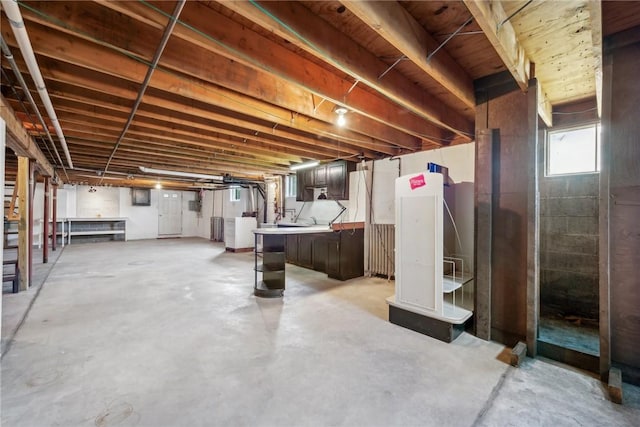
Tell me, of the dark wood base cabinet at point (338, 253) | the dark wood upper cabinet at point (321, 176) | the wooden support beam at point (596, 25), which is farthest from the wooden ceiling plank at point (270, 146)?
the wooden support beam at point (596, 25)

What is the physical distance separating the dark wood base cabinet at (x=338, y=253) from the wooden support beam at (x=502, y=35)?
3.39 metres

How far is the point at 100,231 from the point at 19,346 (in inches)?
388

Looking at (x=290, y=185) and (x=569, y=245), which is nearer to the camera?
(x=569, y=245)

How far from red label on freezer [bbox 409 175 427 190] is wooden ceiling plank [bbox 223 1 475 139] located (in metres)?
0.72

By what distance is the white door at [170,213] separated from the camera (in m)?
11.9

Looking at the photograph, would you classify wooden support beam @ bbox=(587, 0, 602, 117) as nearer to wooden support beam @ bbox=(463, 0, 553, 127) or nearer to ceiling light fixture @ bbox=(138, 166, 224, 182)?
wooden support beam @ bbox=(463, 0, 553, 127)

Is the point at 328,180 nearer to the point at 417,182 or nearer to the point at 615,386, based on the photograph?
the point at 417,182

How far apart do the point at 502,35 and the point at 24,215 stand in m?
6.54

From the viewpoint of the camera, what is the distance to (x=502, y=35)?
6.11ft

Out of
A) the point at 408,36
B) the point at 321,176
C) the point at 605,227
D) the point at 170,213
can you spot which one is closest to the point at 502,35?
the point at 408,36

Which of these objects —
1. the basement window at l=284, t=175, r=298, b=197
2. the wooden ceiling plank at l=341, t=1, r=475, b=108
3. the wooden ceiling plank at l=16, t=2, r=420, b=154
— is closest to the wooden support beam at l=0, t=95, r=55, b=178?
the wooden ceiling plank at l=16, t=2, r=420, b=154

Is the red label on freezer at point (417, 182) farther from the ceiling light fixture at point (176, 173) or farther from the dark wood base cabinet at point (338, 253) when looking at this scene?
the ceiling light fixture at point (176, 173)

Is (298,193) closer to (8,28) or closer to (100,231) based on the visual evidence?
(8,28)

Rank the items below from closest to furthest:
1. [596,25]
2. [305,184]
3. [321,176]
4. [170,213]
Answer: [596,25] → [321,176] → [305,184] → [170,213]
